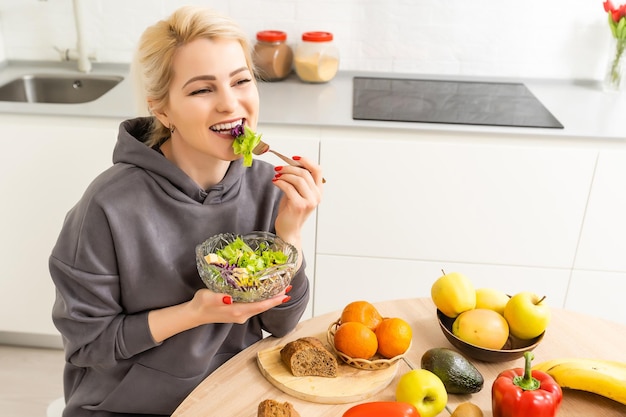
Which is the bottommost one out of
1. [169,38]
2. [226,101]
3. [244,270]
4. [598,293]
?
[598,293]

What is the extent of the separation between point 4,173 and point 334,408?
5.31 feet

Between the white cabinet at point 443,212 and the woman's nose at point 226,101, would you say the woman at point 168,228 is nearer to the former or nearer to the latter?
the woman's nose at point 226,101

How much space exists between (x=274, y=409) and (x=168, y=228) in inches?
18.5

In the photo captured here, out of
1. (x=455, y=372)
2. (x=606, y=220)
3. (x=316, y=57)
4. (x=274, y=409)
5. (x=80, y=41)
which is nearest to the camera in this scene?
(x=274, y=409)

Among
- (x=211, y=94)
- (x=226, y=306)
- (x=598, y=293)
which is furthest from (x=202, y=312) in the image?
(x=598, y=293)

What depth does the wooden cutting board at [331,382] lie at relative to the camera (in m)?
1.18

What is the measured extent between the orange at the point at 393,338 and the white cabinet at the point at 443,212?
40.8 inches

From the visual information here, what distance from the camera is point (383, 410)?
1.09 metres

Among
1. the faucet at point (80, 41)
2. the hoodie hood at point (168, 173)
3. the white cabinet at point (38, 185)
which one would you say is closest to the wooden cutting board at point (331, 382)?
the hoodie hood at point (168, 173)

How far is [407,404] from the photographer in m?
1.10

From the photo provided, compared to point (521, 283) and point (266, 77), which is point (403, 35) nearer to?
point (266, 77)

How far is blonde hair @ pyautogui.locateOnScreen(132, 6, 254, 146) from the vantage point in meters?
1.27

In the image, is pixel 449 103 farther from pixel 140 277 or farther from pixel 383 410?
pixel 383 410

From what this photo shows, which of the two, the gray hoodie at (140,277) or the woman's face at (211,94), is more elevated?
the woman's face at (211,94)
